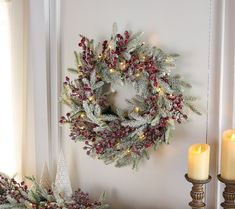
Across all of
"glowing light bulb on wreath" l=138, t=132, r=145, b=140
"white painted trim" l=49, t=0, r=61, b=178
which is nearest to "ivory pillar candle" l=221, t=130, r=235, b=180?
"glowing light bulb on wreath" l=138, t=132, r=145, b=140

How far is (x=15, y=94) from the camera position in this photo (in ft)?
5.37

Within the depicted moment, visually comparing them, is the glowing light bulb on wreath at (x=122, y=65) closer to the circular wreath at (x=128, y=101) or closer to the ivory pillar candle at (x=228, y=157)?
the circular wreath at (x=128, y=101)

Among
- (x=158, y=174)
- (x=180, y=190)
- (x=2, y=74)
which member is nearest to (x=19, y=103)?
(x=2, y=74)

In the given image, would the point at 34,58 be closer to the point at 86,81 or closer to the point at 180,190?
the point at 86,81

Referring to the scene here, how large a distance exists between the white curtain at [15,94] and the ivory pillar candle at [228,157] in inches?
34.0

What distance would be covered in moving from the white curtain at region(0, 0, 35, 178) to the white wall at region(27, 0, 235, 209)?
6cm

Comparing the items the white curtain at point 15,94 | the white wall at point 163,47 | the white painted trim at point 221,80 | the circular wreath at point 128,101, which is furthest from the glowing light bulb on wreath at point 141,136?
the white curtain at point 15,94

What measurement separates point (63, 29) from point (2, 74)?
0.34 meters

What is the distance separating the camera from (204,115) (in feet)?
4.32

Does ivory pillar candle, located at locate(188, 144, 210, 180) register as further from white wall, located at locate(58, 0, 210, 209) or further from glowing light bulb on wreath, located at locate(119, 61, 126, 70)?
glowing light bulb on wreath, located at locate(119, 61, 126, 70)

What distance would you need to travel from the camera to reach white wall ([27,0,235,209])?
50.5 inches

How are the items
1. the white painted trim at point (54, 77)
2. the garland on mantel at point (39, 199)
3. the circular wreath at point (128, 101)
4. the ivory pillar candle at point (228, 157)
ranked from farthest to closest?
the white painted trim at point (54, 77) → the garland on mantel at point (39, 199) → the circular wreath at point (128, 101) → the ivory pillar candle at point (228, 157)

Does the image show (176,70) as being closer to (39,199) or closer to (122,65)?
(122,65)

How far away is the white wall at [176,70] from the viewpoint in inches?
50.5
